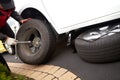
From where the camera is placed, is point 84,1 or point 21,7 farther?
point 21,7

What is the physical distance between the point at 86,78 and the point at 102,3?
1.00 metres

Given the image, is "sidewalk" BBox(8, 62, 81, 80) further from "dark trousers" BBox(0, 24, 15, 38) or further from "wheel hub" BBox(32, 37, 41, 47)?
"dark trousers" BBox(0, 24, 15, 38)

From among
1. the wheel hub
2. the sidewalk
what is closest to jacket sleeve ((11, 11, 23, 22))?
the wheel hub

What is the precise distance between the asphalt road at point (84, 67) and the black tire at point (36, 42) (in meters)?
0.25

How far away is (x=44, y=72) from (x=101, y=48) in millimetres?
996

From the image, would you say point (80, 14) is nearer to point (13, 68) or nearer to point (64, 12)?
point (64, 12)

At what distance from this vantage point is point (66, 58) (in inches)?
179

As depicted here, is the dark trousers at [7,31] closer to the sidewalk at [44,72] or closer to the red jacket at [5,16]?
the red jacket at [5,16]

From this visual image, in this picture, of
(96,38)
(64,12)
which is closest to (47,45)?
(64,12)

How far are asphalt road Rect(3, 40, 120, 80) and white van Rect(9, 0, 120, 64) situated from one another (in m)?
0.27

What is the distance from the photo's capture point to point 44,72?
165 inches

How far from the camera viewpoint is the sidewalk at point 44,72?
3806 mm

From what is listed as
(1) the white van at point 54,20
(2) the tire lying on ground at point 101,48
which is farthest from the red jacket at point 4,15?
(2) the tire lying on ground at point 101,48

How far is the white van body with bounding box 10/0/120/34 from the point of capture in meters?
3.71
